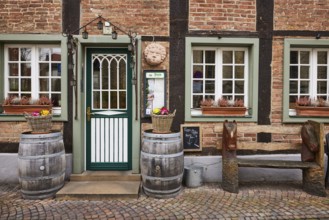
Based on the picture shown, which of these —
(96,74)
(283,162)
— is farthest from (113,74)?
(283,162)

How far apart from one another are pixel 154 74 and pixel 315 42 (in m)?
3.25

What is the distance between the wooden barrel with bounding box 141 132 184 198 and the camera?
439 cm

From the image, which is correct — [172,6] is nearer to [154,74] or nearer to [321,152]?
[154,74]

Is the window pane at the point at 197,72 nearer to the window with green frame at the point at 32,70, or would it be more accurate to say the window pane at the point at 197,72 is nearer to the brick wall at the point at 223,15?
the brick wall at the point at 223,15

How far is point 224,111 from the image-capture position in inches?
209

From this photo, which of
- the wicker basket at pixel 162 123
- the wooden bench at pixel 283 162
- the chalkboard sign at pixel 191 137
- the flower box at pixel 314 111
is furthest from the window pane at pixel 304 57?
the wicker basket at pixel 162 123

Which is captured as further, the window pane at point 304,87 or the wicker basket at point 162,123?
the window pane at point 304,87

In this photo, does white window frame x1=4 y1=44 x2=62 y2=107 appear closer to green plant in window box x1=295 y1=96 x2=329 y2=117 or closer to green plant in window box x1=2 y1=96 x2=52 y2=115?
green plant in window box x1=2 y1=96 x2=52 y2=115

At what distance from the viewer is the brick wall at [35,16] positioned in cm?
515

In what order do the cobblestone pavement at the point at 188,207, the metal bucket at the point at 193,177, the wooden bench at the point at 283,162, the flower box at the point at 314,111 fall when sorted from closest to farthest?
the cobblestone pavement at the point at 188,207 → the wooden bench at the point at 283,162 → the metal bucket at the point at 193,177 → the flower box at the point at 314,111

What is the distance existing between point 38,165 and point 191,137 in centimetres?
274

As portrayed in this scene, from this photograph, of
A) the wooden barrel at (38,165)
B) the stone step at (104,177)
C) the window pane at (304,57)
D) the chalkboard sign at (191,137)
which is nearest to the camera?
the wooden barrel at (38,165)

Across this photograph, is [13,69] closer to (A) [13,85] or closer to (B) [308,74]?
(A) [13,85]

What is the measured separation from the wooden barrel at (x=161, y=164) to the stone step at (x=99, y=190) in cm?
34
